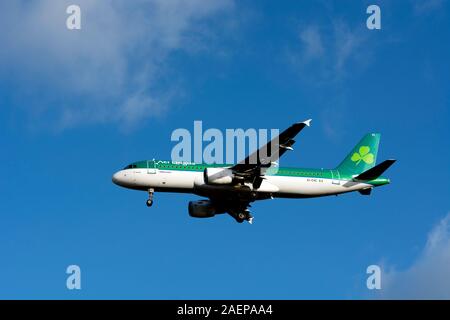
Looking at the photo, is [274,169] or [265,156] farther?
[274,169]

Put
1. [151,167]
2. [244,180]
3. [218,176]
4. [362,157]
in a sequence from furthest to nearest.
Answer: [362,157]
[151,167]
[244,180]
[218,176]

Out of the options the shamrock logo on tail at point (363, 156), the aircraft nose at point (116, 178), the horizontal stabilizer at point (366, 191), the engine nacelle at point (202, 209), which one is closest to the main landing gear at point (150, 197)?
the aircraft nose at point (116, 178)

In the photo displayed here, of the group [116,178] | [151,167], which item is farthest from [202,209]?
[116,178]

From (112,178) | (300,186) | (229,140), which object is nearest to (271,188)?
(300,186)

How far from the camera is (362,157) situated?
88312 mm

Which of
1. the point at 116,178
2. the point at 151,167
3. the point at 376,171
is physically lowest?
the point at 116,178

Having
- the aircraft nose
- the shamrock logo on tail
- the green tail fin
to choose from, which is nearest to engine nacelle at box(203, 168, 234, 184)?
the aircraft nose

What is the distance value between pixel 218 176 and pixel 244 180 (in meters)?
2.48

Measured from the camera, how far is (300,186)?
81875 millimetres

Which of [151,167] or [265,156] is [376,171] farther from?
[151,167]

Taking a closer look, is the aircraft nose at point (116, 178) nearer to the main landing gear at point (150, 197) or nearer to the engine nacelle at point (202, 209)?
the main landing gear at point (150, 197)
